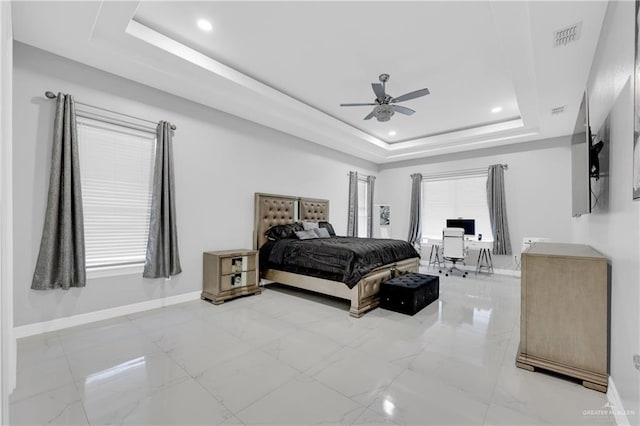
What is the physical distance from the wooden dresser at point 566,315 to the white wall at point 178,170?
3.83m

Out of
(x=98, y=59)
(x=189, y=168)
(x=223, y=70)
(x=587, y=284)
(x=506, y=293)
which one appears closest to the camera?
(x=587, y=284)

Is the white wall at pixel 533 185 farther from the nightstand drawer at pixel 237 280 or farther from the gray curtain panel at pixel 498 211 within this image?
the nightstand drawer at pixel 237 280

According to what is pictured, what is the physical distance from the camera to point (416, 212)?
7133 mm

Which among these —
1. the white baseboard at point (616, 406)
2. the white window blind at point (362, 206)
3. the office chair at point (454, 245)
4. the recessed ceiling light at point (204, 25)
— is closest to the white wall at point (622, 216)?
the white baseboard at point (616, 406)

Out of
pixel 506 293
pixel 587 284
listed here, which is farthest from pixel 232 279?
pixel 506 293

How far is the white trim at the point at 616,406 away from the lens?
1584 millimetres

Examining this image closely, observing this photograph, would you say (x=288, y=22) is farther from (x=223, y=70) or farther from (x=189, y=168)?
Answer: (x=189, y=168)

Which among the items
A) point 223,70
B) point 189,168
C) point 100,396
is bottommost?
point 100,396

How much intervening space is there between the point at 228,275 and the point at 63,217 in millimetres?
1895

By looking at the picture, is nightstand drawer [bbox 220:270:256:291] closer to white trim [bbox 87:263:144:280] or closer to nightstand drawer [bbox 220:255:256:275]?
nightstand drawer [bbox 220:255:256:275]

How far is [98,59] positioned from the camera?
3.01 m

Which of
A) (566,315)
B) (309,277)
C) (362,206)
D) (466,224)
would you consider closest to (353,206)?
(362,206)

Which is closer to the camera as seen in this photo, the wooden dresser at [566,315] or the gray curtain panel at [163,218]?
the wooden dresser at [566,315]

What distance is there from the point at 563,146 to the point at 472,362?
5.26 m
